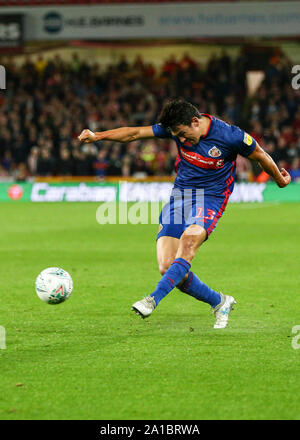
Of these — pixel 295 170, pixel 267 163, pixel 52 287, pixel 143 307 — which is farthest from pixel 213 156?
pixel 295 170

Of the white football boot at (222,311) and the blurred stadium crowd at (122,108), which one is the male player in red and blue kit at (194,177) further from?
the blurred stadium crowd at (122,108)

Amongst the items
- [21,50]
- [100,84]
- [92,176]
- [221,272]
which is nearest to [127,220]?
[92,176]

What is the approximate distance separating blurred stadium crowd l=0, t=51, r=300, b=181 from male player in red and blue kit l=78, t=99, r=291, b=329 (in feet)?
56.5

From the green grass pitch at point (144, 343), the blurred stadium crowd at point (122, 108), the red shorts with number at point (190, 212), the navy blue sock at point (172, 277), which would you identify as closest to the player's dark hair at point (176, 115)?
the red shorts with number at point (190, 212)

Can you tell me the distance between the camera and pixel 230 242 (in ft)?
45.4

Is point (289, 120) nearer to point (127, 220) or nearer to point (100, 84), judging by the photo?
point (100, 84)

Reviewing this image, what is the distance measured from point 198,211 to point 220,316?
3.24ft

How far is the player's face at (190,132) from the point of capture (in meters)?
6.41

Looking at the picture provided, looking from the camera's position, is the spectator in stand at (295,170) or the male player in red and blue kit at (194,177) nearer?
the male player in red and blue kit at (194,177)

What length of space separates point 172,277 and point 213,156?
1187mm

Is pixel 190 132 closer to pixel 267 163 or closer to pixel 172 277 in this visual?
pixel 267 163

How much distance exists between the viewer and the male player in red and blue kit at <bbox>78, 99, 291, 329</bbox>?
6.42 m

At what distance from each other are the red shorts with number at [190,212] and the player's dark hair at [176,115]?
790mm

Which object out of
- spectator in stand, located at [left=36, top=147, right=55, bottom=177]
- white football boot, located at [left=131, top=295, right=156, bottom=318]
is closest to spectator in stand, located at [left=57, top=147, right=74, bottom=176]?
spectator in stand, located at [left=36, top=147, right=55, bottom=177]
